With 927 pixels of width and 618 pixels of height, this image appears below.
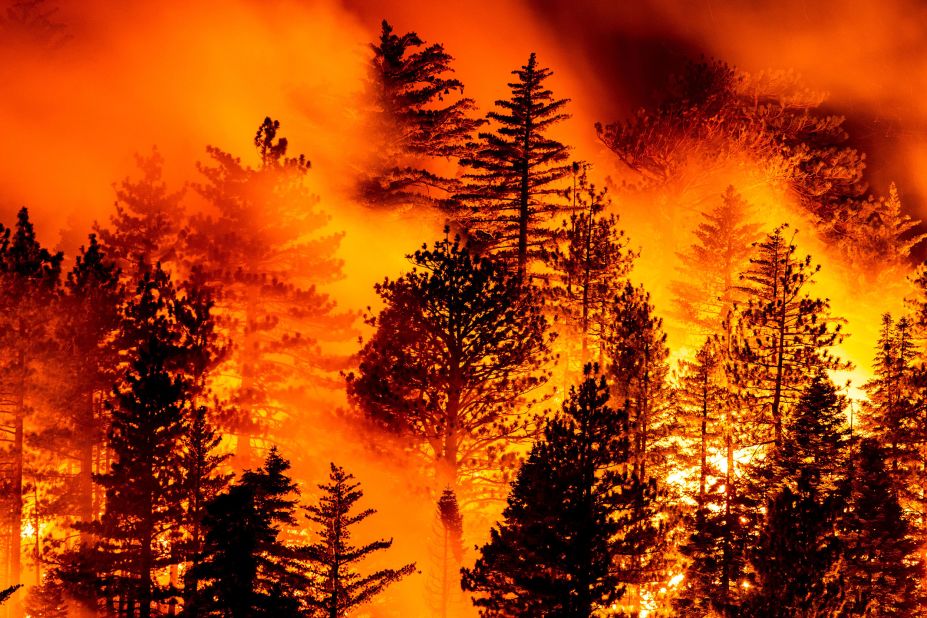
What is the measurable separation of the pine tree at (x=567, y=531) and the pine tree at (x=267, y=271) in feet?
42.5

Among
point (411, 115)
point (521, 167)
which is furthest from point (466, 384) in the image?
point (411, 115)

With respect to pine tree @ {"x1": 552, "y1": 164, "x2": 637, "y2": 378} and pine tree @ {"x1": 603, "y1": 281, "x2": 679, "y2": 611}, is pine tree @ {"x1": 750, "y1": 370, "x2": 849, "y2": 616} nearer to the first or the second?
pine tree @ {"x1": 603, "y1": 281, "x2": 679, "y2": 611}

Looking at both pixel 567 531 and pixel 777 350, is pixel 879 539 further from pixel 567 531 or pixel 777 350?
pixel 567 531

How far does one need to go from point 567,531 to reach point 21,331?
16569mm

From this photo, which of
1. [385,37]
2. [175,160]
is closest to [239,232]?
[385,37]

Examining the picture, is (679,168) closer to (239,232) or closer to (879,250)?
(879,250)

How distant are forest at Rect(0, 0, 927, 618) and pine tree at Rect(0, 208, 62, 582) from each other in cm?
8

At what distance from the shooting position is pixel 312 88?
44.0 m

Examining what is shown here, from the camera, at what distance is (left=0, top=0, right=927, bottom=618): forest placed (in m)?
18.1

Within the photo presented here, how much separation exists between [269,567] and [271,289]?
13.2 m

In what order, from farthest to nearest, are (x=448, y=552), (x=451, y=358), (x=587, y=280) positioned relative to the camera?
1. (x=587, y=280)
2. (x=451, y=358)
3. (x=448, y=552)

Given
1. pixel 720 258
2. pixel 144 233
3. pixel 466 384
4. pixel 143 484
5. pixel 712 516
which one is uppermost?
pixel 720 258

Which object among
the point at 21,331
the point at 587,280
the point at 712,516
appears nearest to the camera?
the point at 712,516

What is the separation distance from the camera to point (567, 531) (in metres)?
17.1
